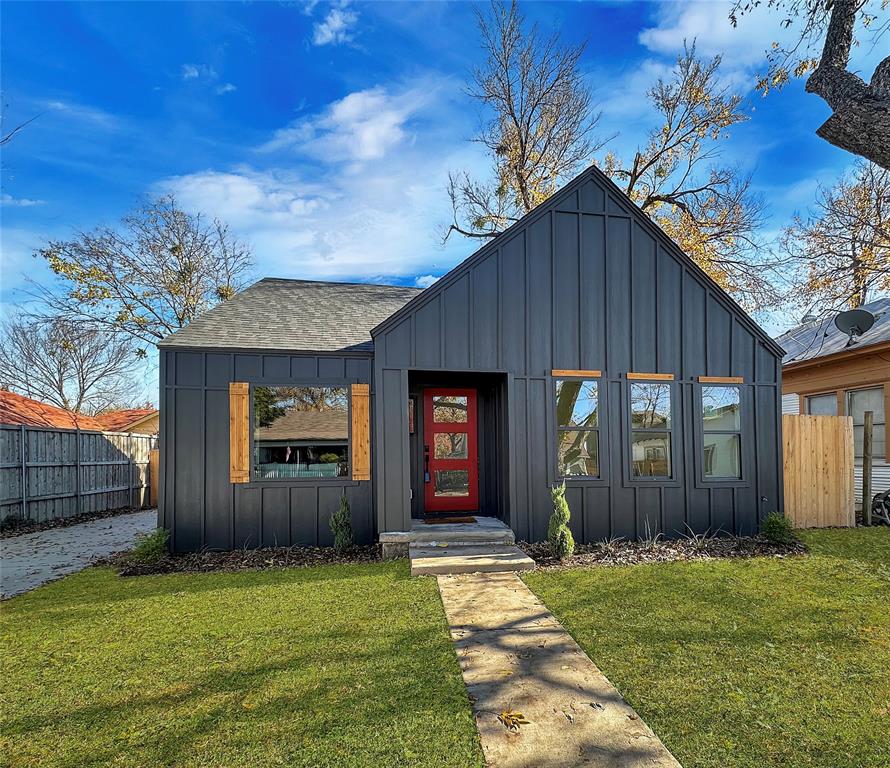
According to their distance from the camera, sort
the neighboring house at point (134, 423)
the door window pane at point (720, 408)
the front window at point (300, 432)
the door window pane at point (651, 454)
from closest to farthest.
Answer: the front window at point (300, 432) < the door window pane at point (651, 454) < the door window pane at point (720, 408) < the neighboring house at point (134, 423)

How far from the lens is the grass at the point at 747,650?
262 centimetres

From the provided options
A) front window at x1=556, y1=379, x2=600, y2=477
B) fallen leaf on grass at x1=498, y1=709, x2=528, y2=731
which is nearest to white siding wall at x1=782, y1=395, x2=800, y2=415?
front window at x1=556, y1=379, x2=600, y2=477

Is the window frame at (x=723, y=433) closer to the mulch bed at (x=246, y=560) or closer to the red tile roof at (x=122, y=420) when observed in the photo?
the mulch bed at (x=246, y=560)

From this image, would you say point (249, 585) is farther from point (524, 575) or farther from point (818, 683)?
point (818, 683)

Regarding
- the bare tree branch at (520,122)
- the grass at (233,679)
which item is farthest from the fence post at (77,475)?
the bare tree branch at (520,122)

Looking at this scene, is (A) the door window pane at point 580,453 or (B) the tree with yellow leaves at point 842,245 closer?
(A) the door window pane at point 580,453

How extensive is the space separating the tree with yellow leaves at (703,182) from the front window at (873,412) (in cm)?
388

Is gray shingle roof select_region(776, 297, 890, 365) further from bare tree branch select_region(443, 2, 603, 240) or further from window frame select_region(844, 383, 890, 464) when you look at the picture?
bare tree branch select_region(443, 2, 603, 240)

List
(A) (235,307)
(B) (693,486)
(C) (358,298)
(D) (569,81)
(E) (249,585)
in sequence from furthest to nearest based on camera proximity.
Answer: (D) (569,81), (C) (358,298), (A) (235,307), (B) (693,486), (E) (249,585)

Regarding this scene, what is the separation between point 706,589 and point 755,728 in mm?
2697

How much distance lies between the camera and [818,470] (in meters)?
8.85

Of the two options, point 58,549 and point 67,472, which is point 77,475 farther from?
→ point 58,549

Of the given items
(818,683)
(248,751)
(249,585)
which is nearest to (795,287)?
(818,683)

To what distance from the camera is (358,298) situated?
382 inches
